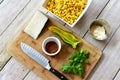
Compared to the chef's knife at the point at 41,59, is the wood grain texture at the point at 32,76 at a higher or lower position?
lower

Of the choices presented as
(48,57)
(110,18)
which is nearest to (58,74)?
(48,57)

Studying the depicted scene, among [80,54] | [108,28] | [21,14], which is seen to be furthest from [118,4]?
[21,14]

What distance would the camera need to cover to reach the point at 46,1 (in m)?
1.14

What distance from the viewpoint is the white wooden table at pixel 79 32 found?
1.13 meters

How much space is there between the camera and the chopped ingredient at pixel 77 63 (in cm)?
109

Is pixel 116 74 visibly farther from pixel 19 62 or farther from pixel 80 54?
pixel 19 62

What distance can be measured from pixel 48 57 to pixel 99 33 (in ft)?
0.71

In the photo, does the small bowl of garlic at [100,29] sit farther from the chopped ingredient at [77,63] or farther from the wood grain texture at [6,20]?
the wood grain texture at [6,20]

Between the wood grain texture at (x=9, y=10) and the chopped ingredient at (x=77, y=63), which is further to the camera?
the wood grain texture at (x=9, y=10)

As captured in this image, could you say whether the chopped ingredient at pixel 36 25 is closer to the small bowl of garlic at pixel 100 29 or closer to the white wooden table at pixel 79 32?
the white wooden table at pixel 79 32

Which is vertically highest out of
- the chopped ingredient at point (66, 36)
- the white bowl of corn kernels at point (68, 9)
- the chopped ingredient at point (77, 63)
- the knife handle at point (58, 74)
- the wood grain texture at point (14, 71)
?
the white bowl of corn kernels at point (68, 9)

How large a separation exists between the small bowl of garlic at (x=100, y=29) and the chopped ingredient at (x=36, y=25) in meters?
0.18

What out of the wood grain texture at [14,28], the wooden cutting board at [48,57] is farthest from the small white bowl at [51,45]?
the wood grain texture at [14,28]

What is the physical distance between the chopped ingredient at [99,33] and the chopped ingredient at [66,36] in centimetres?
7
